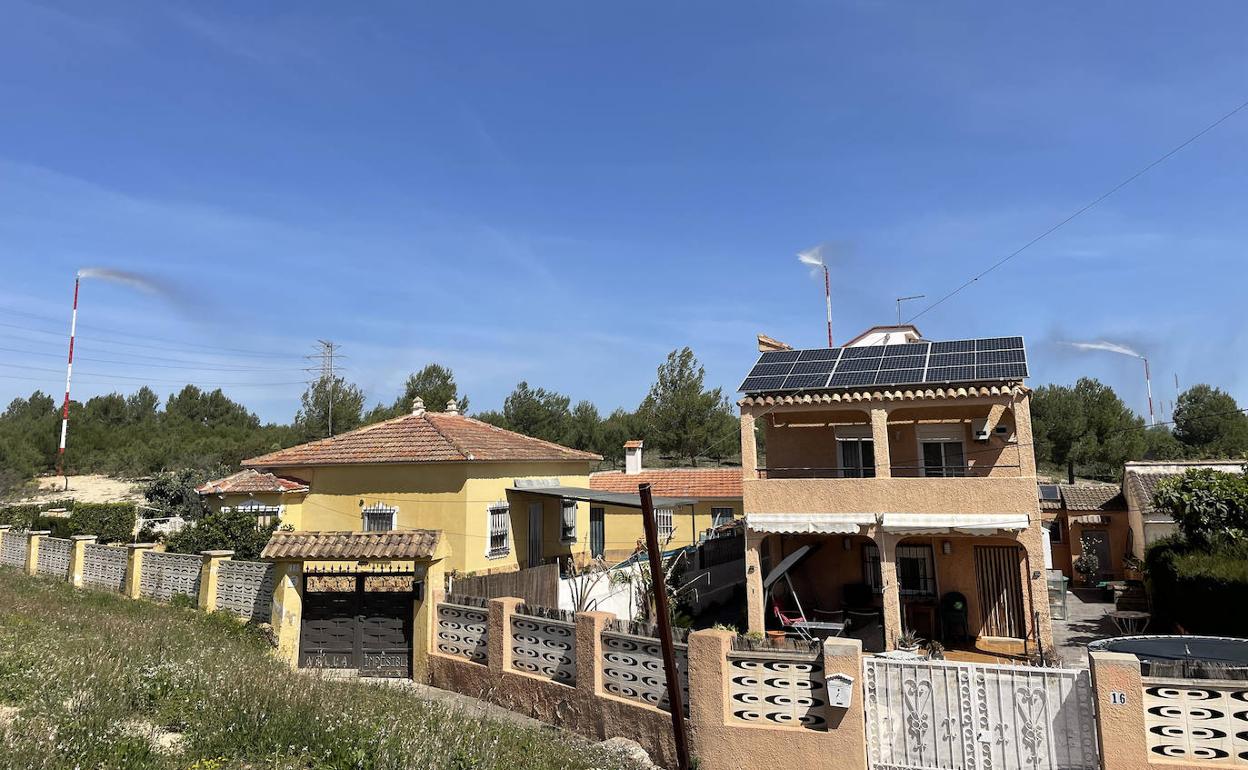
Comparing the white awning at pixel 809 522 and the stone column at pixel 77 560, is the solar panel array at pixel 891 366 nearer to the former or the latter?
the white awning at pixel 809 522

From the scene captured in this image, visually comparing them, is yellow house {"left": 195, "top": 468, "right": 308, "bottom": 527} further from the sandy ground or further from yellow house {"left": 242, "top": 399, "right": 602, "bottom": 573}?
the sandy ground

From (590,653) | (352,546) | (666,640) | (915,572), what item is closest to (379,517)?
(352,546)

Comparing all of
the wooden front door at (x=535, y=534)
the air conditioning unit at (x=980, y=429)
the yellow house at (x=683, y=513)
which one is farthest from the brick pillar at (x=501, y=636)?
the yellow house at (x=683, y=513)

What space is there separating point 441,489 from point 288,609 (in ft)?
20.5

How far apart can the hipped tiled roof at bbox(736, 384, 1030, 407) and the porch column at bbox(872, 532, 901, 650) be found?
3.16 meters

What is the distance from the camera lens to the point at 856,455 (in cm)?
2019

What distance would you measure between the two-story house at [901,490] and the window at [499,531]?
733cm

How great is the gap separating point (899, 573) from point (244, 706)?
1610cm

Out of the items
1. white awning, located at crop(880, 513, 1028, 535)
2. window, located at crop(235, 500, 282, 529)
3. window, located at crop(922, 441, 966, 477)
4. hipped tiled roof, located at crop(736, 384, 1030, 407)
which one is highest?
hipped tiled roof, located at crop(736, 384, 1030, 407)

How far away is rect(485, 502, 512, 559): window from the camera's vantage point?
66.3 ft

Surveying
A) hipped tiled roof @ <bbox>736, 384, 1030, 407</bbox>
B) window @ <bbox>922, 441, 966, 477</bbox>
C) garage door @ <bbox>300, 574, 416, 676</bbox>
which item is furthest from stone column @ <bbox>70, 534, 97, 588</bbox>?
window @ <bbox>922, 441, 966, 477</bbox>

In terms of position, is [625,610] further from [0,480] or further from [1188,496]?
[0,480]

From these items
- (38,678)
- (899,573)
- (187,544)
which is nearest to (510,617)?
(38,678)

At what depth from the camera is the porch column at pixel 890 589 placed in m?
15.6
